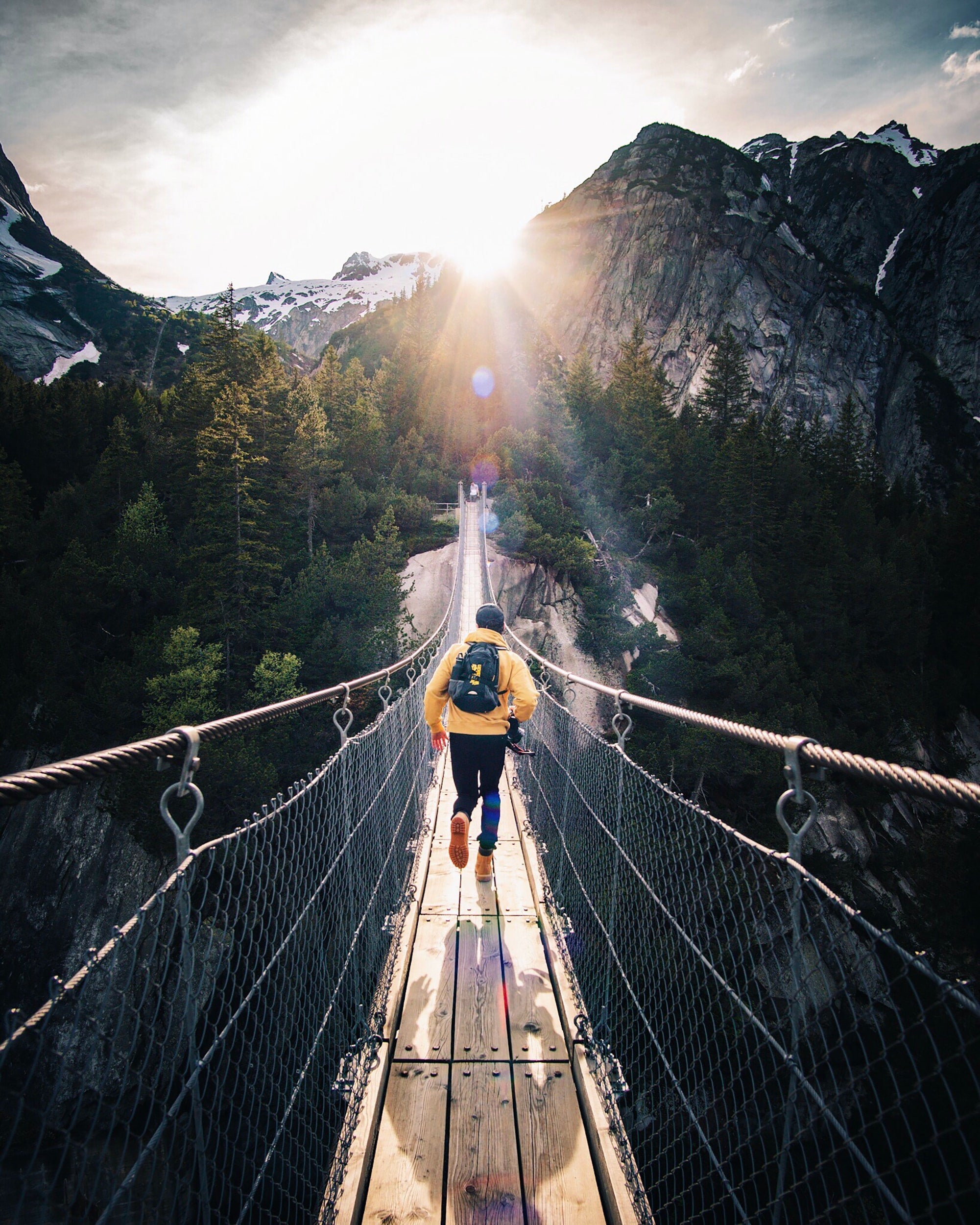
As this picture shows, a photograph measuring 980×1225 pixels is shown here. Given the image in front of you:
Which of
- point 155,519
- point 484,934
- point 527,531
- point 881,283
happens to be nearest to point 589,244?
point 881,283

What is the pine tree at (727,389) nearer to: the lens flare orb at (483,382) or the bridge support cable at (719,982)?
the lens flare orb at (483,382)

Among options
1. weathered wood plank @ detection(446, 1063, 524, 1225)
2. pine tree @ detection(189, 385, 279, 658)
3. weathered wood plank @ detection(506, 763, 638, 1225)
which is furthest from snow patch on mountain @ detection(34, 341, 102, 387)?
weathered wood plank @ detection(446, 1063, 524, 1225)

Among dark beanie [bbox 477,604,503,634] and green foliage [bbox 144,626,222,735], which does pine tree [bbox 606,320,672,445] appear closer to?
green foliage [bbox 144,626,222,735]

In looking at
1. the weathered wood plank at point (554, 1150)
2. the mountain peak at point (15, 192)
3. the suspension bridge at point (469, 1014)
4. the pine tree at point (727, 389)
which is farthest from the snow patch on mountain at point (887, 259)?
the mountain peak at point (15, 192)

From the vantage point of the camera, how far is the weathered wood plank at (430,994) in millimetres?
2547

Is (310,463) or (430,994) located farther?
(310,463)

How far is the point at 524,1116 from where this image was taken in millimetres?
2264

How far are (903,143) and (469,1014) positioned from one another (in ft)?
344

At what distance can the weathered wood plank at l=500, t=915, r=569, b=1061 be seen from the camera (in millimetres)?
2557

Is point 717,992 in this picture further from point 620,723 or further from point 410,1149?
point 410,1149

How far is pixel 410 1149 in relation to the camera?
214cm

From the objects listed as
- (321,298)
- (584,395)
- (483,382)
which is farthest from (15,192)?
(584,395)

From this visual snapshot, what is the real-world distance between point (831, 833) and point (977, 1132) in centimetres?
1871

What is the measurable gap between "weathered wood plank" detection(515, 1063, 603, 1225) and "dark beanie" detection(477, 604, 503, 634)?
2.28 meters
